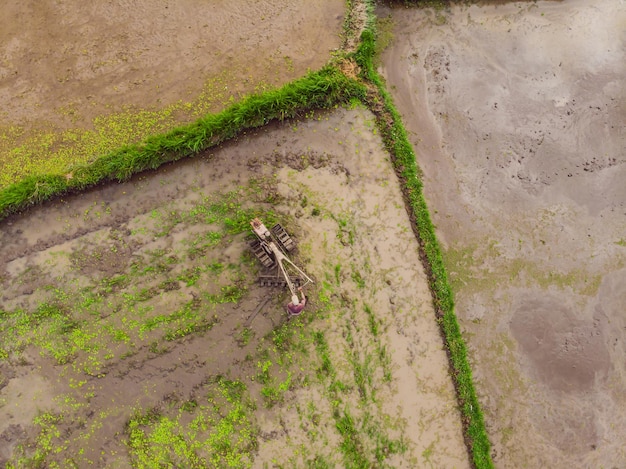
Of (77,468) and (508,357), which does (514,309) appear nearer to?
(508,357)

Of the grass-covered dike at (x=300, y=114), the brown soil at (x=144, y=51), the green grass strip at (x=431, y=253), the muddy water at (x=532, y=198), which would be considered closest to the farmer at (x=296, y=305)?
the grass-covered dike at (x=300, y=114)

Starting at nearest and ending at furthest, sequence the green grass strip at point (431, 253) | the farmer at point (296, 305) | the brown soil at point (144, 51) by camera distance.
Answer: the farmer at point (296, 305) < the green grass strip at point (431, 253) < the brown soil at point (144, 51)

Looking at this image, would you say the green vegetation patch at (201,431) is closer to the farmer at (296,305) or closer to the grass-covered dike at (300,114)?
the grass-covered dike at (300,114)

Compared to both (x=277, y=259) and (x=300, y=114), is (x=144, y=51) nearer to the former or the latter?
(x=300, y=114)

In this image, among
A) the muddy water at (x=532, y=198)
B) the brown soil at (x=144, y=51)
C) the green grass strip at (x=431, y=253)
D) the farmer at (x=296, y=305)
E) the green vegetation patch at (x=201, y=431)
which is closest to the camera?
the farmer at (x=296, y=305)

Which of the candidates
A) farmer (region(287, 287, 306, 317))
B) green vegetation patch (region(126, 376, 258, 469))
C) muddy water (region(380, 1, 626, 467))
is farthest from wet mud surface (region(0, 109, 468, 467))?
muddy water (region(380, 1, 626, 467))
